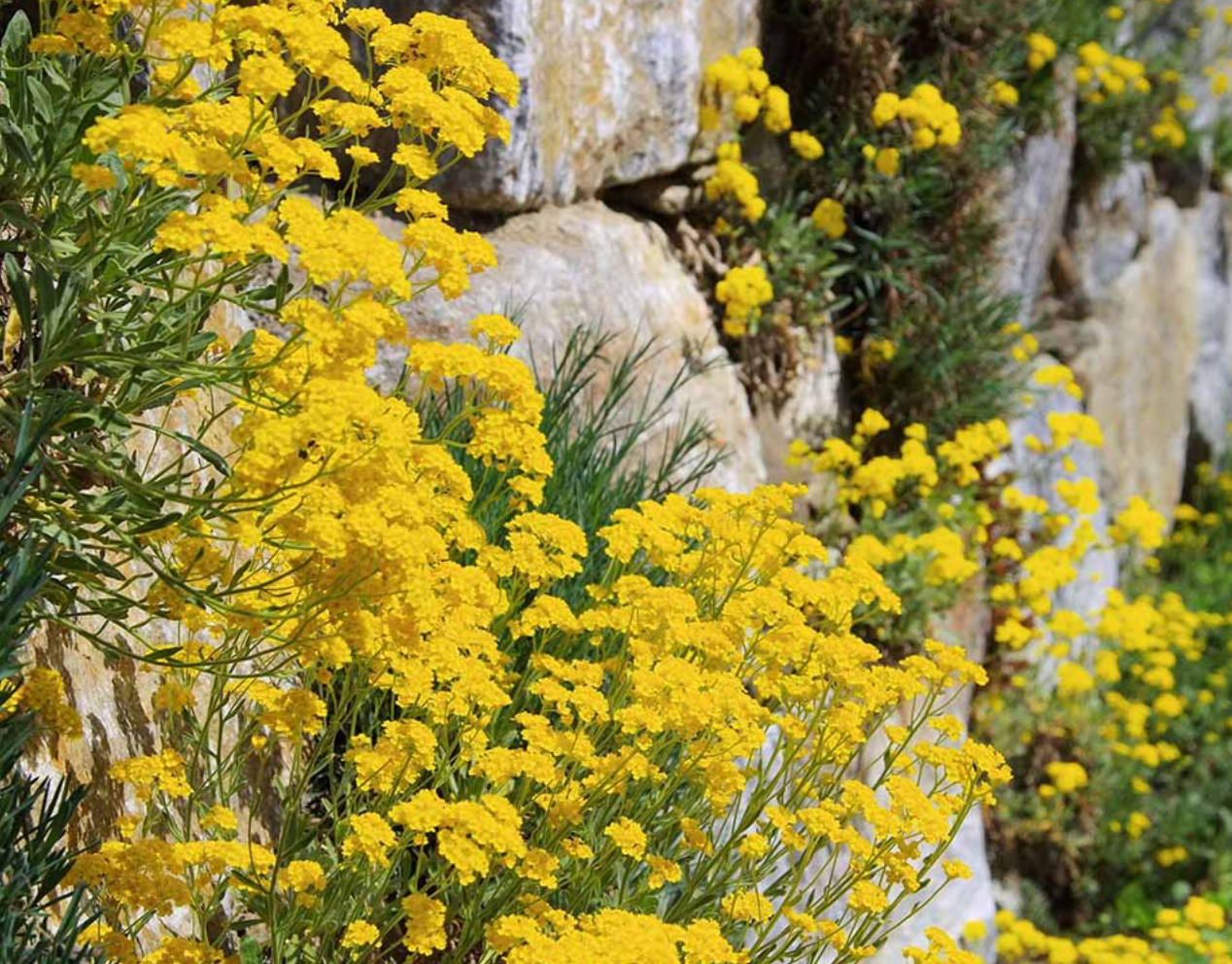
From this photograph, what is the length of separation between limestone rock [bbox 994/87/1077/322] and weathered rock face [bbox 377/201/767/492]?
79.0 inches

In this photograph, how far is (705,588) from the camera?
8.50 ft

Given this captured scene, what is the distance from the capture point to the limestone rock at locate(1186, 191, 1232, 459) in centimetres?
849

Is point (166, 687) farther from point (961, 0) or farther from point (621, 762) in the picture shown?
point (961, 0)

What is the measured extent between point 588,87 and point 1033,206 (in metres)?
3.00

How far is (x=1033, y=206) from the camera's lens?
6.56 m

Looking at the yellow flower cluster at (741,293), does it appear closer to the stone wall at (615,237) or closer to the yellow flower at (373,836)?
the stone wall at (615,237)

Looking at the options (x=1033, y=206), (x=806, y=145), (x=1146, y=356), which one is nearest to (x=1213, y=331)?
(x=1146, y=356)

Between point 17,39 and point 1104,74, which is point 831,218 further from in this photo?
point 17,39

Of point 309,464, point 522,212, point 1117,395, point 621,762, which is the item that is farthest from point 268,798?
point 1117,395

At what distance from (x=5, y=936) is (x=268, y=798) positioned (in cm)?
99

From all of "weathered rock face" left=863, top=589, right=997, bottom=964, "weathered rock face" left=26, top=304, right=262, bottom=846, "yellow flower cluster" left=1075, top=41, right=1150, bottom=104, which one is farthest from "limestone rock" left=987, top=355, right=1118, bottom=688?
"weathered rock face" left=26, top=304, right=262, bottom=846

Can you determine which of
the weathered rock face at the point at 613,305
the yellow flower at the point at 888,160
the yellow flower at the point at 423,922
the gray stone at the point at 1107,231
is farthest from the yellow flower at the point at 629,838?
the gray stone at the point at 1107,231

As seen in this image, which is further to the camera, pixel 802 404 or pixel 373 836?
pixel 802 404

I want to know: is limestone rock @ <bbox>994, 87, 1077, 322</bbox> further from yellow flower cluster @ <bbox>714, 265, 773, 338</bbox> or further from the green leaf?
the green leaf
